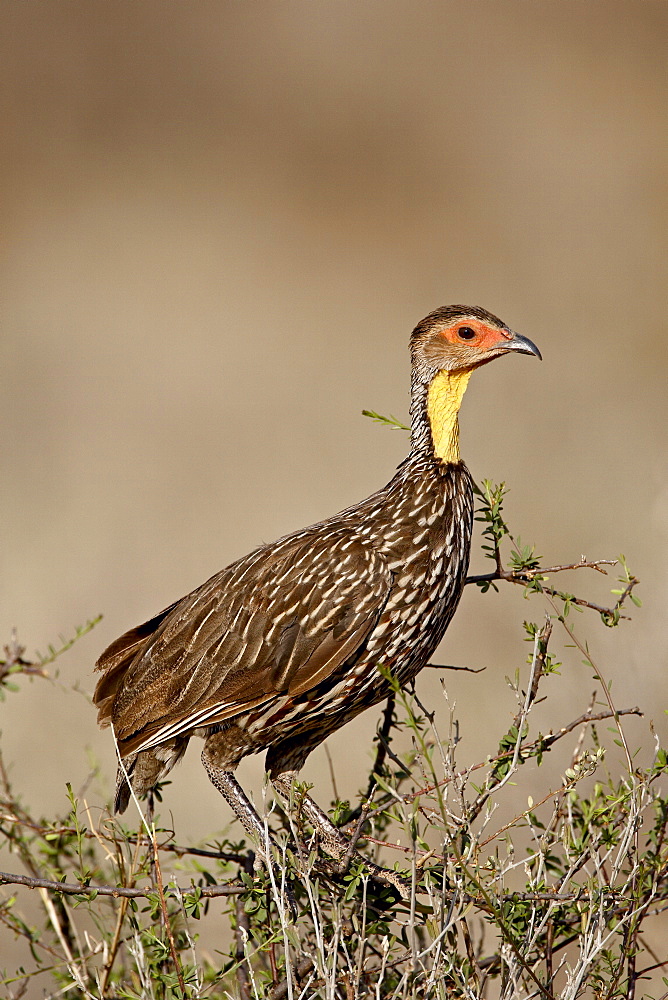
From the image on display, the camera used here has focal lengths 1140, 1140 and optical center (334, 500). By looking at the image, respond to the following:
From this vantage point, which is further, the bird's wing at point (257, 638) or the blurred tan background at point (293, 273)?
the blurred tan background at point (293, 273)

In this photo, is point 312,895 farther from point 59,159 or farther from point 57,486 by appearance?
point 59,159

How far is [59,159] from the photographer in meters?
15.3

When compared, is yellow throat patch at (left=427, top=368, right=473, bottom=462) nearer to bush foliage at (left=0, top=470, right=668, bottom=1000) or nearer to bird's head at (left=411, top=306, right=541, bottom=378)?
bird's head at (left=411, top=306, right=541, bottom=378)

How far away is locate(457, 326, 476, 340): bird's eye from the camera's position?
4.54m

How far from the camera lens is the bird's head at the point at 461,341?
4504 mm

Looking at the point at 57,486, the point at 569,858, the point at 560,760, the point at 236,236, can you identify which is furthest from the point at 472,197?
the point at 569,858

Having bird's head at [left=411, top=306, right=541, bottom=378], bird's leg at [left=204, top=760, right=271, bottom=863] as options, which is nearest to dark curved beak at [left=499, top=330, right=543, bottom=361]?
bird's head at [left=411, top=306, right=541, bottom=378]

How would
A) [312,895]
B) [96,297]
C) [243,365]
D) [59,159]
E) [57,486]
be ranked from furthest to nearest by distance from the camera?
1. [59,159]
2. [96,297]
3. [243,365]
4. [57,486]
5. [312,895]

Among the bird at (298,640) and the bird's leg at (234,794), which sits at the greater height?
the bird at (298,640)

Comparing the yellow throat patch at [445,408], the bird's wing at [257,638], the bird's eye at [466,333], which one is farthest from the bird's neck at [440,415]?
the bird's wing at [257,638]

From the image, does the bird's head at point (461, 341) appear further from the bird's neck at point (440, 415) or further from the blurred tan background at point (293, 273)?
the blurred tan background at point (293, 273)

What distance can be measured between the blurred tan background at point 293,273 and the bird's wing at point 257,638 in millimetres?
4906

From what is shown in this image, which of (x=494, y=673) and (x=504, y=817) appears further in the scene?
(x=494, y=673)

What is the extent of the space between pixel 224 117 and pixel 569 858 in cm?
1359
